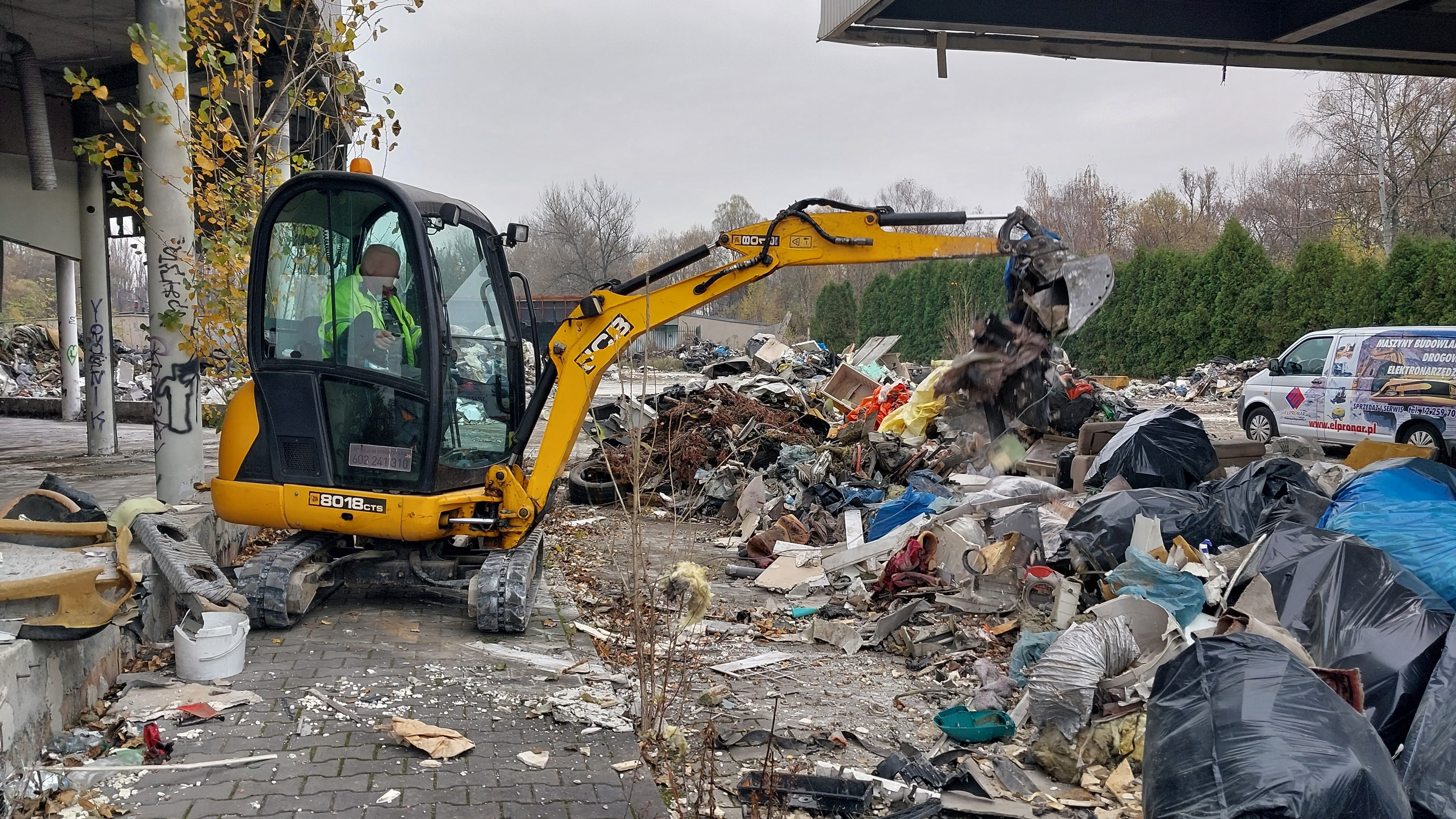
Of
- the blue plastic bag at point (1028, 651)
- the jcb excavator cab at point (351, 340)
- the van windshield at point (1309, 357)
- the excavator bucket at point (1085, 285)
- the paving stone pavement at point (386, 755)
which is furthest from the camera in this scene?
the van windshield at point (1309, 357)

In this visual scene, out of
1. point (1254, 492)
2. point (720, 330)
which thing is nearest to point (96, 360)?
point (1254, 492)

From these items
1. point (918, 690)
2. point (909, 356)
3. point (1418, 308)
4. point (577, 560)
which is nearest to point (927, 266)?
point (909, 356)

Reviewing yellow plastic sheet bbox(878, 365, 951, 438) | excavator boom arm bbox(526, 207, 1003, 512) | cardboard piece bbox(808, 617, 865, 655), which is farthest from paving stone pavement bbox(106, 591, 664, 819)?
yellow plastic sheet bbox(878, 365, 951, 438)

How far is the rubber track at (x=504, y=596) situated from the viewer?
222 inches

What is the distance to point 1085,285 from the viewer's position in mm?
5664

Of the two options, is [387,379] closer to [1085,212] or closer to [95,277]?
[95,277]

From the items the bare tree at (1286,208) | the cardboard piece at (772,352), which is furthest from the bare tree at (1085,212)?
the cardboard piece at (772,352)

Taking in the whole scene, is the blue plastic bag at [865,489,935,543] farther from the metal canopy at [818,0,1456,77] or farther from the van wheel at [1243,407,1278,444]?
the van wheel at [1243,407,1278,444]

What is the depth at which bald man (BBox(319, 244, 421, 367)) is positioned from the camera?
579 cm

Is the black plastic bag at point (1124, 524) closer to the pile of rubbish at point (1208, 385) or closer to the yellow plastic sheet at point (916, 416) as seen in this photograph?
the yellow plastic sheet at point (916, 416)

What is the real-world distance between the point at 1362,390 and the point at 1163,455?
6878mm

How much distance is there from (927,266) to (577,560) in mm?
29209

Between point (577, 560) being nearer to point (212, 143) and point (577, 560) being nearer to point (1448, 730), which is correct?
point (212, 143)

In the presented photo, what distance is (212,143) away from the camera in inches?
311
